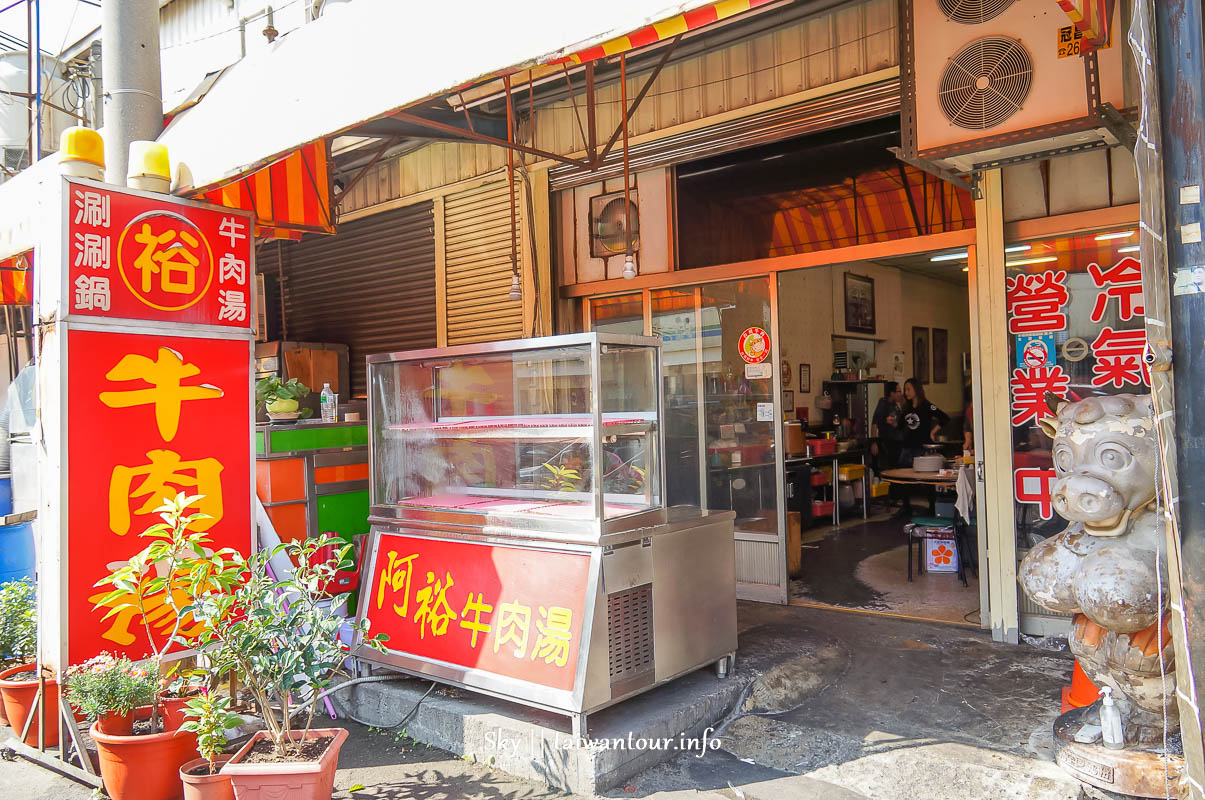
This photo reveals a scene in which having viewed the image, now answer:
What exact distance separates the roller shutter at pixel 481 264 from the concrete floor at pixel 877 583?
12.0 feet

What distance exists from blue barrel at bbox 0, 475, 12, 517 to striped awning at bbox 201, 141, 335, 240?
12.2ft

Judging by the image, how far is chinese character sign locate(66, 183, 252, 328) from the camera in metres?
3.94

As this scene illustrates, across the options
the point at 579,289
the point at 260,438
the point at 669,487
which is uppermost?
the point at 579,289

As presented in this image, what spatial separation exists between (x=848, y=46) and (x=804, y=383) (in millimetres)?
5895

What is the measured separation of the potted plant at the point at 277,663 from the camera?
3217 mm

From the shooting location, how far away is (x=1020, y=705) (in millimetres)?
4242

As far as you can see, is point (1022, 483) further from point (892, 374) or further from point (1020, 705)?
point (892, 374)

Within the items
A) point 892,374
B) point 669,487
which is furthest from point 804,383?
point 669,487

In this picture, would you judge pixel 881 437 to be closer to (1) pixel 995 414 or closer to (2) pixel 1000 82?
(1) pixel 995 414

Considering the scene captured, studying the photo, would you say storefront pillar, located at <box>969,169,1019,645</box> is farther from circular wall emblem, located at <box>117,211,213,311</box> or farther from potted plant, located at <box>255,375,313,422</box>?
potted plant, located at <box>255,375,313,422</box>

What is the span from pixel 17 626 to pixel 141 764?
1783mm

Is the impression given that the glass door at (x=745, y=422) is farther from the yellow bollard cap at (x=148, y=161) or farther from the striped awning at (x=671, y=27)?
the yellow bollard cap at (x=148, y=161)

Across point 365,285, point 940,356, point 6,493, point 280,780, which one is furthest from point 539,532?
point 940,356

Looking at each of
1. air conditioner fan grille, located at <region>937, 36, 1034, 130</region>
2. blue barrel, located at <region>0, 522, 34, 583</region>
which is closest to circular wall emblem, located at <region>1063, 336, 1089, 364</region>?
air conditioner fan grille, located at <region>937, 36, 1034, 130</region>
